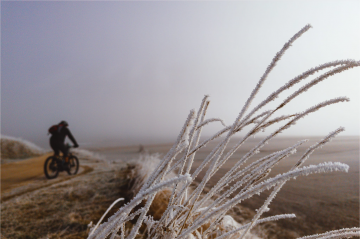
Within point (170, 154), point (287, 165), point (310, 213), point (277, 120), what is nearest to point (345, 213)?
point (310, 213)

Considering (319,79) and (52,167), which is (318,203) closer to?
(319,79)

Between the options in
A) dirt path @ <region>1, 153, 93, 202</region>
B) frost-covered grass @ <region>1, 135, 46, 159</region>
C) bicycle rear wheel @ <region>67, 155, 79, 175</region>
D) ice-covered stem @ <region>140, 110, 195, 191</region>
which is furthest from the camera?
frost-covered grass @ <region>1, 135, 46, 159</region>

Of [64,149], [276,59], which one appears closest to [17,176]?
[64,149]

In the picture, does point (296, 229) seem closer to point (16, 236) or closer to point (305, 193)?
point (305, 193)

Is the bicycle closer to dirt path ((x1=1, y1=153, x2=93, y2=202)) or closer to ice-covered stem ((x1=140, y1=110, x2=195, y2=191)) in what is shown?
dirt path ((x1=1, y1=153, x2=93, y2=202))

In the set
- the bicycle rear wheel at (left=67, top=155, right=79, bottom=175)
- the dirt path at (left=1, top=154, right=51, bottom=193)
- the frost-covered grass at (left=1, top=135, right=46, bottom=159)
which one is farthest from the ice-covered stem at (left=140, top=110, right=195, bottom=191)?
the frost-covered grass at (left=1, top=135, right=46, bottom=159)

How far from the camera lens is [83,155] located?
8594mm

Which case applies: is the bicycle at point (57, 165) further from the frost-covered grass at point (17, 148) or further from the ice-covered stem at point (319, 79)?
the ice-covered stem at point (319, 79)

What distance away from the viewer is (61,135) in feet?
18.2

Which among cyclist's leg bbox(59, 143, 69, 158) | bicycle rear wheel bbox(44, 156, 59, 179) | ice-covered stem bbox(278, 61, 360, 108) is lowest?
A: bicycle rear wheel bbox(44, 156, 59, 179)

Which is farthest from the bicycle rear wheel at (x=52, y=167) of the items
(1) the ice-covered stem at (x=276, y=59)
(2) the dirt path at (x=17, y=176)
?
(1) the ice-covered stem at (x=276, y=59)

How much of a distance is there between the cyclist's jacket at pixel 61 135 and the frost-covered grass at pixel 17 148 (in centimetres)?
439

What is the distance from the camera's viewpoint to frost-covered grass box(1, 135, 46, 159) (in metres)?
8.50

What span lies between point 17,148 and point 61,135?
5.18 metres
